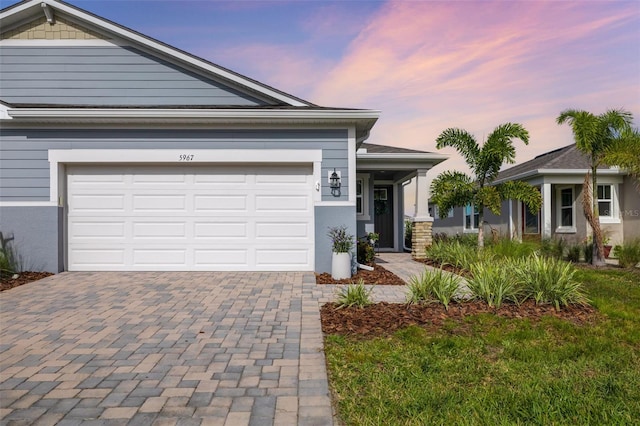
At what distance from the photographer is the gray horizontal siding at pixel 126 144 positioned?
28.0ft

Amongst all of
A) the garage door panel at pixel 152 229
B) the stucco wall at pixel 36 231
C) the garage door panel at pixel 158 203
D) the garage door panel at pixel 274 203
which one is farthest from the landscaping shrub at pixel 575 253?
the stucco wall at pixel 36 231

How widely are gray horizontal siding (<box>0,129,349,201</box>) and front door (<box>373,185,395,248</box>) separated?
6.57m

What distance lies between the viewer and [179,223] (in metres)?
8.76

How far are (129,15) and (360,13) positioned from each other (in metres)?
6.34

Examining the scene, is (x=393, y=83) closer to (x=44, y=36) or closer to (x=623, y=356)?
(x=623, y=356)

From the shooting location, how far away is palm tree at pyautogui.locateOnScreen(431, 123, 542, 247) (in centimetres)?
1054

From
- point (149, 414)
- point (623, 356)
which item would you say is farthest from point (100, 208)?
point (623, 356)

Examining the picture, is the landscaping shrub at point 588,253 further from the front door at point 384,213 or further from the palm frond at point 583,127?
the front door at point 384,213

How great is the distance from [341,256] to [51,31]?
31.3ft

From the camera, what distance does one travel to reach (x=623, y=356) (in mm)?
3820

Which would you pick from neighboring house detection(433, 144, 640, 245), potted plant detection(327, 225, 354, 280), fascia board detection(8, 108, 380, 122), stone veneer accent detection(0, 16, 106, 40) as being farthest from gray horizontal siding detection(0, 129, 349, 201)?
neighboring house detection(433, 144, 640, 245)

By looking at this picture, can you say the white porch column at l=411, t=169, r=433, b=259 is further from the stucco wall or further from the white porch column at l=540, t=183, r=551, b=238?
the stucco wall

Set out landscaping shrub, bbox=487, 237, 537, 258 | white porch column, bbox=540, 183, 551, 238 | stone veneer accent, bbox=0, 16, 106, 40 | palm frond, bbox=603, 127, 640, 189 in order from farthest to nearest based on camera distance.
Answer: white porch column, bbox=540, 183, 551, 238
palm frond, bbox=603, 127, 640, 189
stone veneer accent, bbox=0, 16, 106, 40
landscaping shrub, bbox=487, 237, 537, 258

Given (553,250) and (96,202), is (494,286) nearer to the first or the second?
(553,250)
